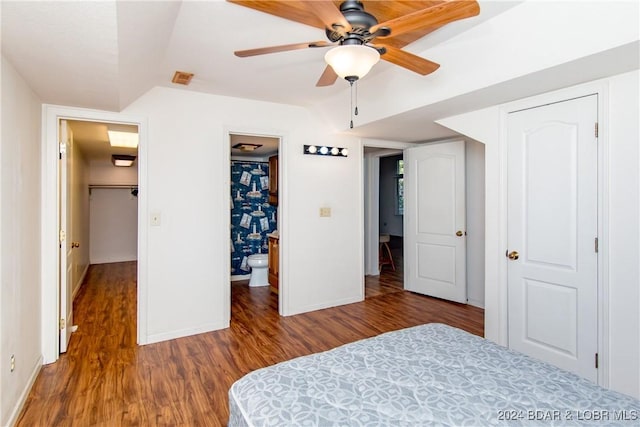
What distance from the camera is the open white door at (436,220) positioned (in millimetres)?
4457

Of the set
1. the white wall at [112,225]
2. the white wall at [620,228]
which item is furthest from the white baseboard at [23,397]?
the white wall at [112,225]

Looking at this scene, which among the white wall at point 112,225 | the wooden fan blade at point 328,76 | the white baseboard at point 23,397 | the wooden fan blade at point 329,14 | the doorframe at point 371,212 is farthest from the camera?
the white wall at point 112,225

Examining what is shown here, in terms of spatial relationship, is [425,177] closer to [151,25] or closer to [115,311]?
[151,25]

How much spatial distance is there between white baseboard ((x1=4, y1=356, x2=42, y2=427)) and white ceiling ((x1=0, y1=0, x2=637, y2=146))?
205cm

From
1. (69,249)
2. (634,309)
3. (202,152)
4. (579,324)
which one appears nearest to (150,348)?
(69,249)

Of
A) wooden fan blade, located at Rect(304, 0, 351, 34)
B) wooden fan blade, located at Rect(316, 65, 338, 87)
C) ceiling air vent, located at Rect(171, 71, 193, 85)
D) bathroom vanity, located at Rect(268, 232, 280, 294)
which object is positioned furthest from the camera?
bathroom vanity, located at Rect(268, 232, 280, 294)

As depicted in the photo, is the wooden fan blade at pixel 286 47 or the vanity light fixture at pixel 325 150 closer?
the wooden fan blade at pixel 286 47

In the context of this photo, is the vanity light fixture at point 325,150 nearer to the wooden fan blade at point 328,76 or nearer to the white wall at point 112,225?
the wooden fan blade at point 328,76

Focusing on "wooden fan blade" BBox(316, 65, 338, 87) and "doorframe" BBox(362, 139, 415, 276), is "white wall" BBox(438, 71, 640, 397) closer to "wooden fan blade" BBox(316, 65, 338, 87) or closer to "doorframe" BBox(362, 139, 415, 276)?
"wooden fan blade" BBox(316, 65, 338, 87)

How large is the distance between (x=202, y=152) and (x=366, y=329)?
97.8 inches

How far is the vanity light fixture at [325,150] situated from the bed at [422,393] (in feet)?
9.14

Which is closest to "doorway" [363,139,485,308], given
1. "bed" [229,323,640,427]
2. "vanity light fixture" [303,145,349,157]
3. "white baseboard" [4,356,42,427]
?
"vanity light fixture" [303,145,349,157]

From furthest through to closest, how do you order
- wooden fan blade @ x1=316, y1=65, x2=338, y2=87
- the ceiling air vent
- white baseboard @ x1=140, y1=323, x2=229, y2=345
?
white baseboard @ x1=140, y1=323, x2=229, y2=345 → the ceiling air vent → wooden fan blade @ x1=316, y1=65, x2=338, y2=87

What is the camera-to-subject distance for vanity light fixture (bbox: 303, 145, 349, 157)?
4109 millimetres
